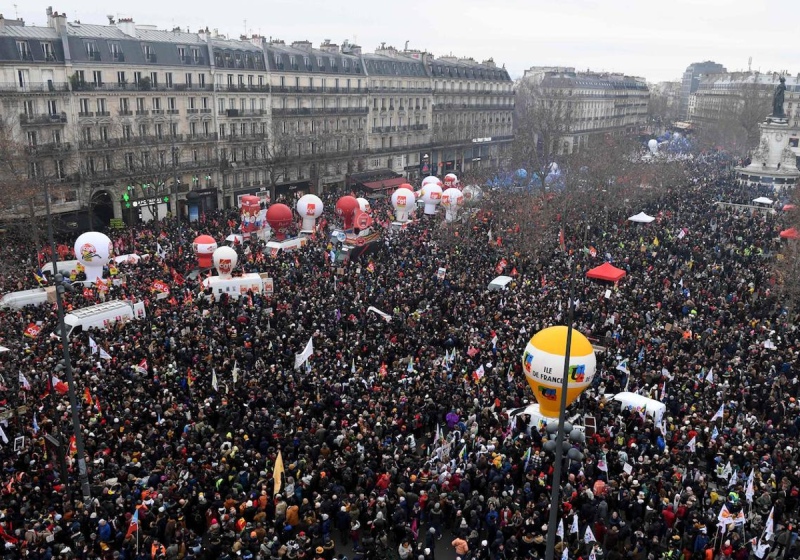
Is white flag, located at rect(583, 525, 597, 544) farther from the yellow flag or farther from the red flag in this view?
the red flag

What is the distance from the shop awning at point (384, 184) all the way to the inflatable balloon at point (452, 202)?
47.1ft

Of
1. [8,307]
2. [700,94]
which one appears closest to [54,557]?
[8,307]

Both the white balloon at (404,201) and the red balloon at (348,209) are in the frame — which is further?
the white balloon at (404,201)

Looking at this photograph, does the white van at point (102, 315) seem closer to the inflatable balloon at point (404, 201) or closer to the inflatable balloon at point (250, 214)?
the inflatable balloon at point (250, 214)

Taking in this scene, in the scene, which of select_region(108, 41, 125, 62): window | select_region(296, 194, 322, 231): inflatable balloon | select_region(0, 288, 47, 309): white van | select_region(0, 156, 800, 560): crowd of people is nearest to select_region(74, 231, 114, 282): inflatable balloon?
select_region(0, 156, 800, 560): crowd of people

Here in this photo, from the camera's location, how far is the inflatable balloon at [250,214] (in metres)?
42.2

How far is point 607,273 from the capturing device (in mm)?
33094

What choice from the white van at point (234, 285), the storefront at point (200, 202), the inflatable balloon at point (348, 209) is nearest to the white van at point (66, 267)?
the white van at point (234, 285)

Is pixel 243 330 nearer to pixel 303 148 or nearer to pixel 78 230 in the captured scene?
pixel 78 230

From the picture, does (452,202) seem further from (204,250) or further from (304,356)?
(304,356)

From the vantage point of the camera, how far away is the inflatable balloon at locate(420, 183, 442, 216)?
168 ft

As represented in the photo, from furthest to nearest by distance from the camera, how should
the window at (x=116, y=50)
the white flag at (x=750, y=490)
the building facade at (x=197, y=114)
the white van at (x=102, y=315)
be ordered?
the window at (x=116, y=50)
the building facade at (x=197, y=114)
the white van at (x=102, y=315)
the white flag at (x=750, y=490)

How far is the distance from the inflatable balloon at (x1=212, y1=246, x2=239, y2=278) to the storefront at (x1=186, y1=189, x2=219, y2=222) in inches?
808

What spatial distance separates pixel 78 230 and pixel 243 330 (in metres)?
25.3
